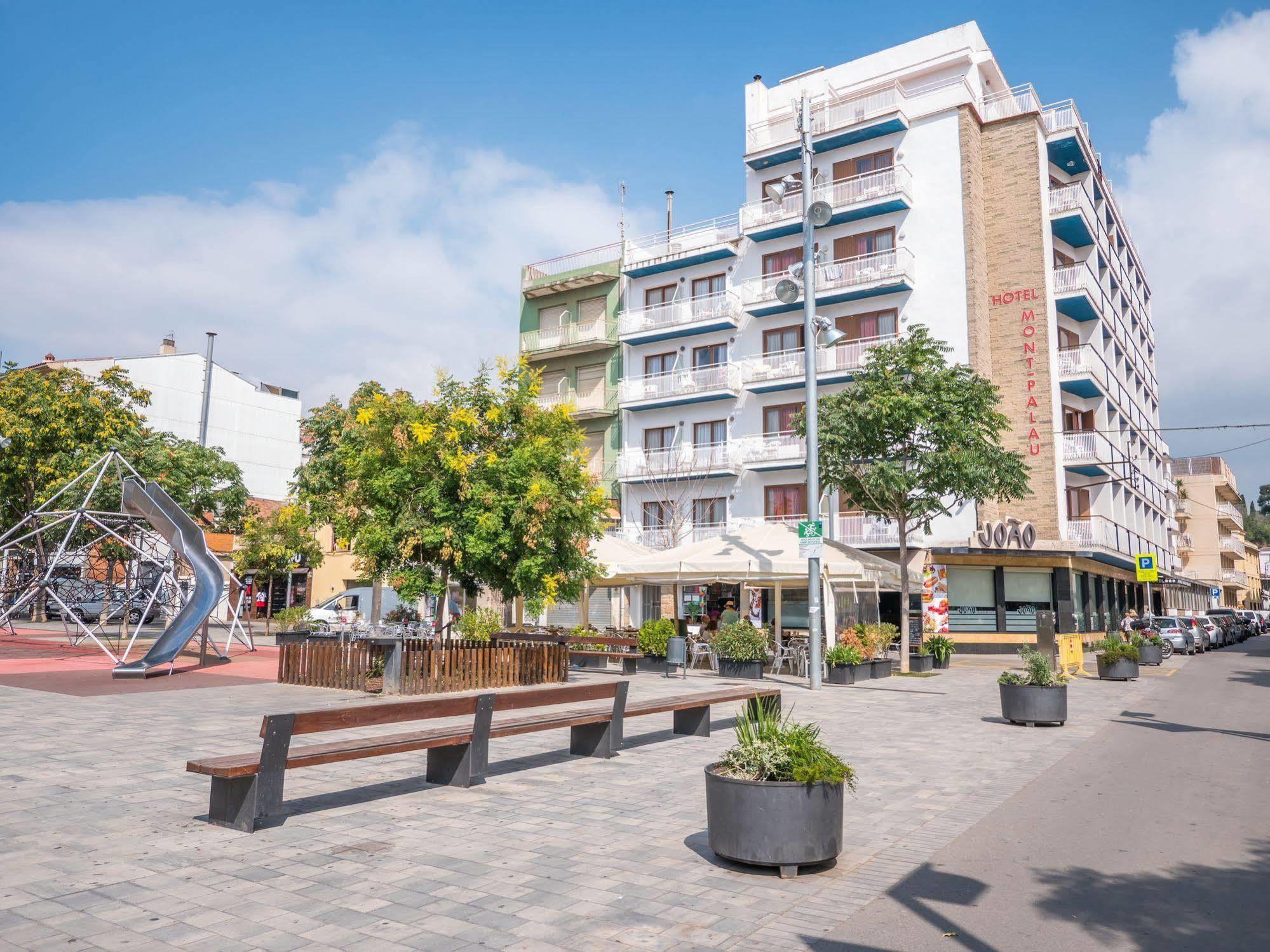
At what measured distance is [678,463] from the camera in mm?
37656

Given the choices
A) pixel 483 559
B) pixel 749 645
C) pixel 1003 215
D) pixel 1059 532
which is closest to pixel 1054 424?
pixel 1059 532

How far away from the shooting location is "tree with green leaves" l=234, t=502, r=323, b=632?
33.5 m

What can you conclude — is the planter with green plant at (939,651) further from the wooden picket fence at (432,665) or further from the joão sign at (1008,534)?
the wooden picket fence at (432,665)

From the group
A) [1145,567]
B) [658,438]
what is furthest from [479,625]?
[1145,567]

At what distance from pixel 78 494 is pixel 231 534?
622 inches

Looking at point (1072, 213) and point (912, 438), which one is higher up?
point (1072, 213)

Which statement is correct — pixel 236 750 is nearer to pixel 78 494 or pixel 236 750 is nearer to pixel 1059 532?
pixel 78 494

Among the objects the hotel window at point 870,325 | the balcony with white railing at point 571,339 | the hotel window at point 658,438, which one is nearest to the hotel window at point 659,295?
the balcony with white railing at point 571,339

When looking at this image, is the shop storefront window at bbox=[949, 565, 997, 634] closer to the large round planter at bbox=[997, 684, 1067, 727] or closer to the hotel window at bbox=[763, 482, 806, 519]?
the hotel window at bbox=[763, 482, 806, 519]

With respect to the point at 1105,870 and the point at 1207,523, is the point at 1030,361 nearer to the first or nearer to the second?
the point at 1105,870

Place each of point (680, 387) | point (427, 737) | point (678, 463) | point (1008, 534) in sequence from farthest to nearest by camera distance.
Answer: point (680, 387) → point (678, 463) → point (1008, 534) → point (427, 737)

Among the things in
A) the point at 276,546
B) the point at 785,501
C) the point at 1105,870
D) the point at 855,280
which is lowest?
the point at 1105,870

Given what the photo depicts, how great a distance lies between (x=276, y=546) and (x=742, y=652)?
21076mm

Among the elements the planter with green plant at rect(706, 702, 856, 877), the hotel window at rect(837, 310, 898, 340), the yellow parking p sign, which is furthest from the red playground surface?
the yellow parking p sign
